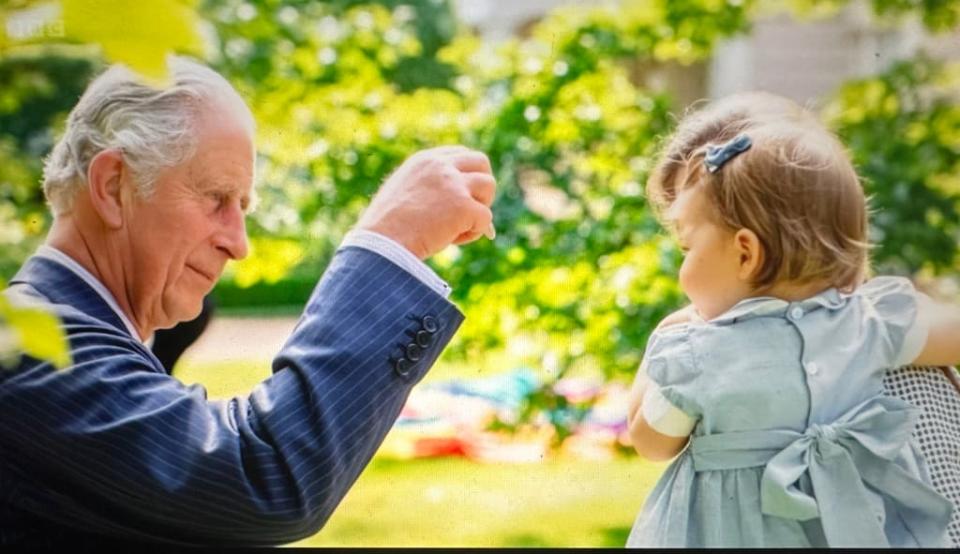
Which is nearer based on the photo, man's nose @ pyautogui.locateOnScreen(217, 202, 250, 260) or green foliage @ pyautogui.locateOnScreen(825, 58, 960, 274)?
man's nose @ pyautogui.locateOnScreen(217, 202, 250, 260)

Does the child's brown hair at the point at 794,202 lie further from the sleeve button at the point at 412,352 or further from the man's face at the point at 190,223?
the man's face at the point at 190,223

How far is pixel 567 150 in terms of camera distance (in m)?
3.26

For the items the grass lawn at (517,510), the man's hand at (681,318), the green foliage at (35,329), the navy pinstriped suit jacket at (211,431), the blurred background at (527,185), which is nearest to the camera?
the green foliage at (35,329)

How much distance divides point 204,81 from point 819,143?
80cm

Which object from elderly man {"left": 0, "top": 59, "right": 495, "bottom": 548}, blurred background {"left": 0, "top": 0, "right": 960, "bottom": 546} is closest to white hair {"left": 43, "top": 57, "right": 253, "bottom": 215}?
elderly man {"left": 0, "top": 59, "right": 495, "bottom": 548}

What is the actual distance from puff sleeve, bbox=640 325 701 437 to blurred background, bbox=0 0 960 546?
4.98 feet

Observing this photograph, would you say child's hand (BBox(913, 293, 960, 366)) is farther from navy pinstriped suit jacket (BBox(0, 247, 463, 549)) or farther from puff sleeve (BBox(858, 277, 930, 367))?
navy pinstriped suit jacket (BBox(0, 247, 463, 549))

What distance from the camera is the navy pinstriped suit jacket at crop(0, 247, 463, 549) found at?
1238mm

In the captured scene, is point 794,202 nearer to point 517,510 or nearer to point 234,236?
point 234,236

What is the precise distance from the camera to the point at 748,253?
1.50 metres

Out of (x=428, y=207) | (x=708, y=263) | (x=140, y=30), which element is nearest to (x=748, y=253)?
(x=708, y=263)

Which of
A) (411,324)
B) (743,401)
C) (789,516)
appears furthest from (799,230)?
(411,324)

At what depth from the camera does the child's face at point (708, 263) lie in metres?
1.51

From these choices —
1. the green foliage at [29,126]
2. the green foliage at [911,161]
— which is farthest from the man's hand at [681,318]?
the green foliage at [911,161]
